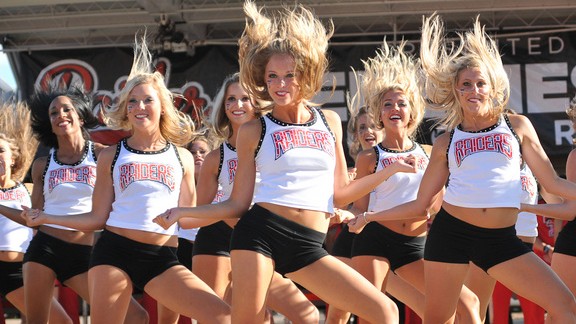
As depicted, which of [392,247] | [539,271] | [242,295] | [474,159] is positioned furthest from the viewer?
[392,247]

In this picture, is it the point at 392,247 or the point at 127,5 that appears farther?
the point at 127,5

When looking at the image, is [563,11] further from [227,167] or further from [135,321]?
[135,321]

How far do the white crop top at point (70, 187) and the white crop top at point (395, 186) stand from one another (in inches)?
75.1

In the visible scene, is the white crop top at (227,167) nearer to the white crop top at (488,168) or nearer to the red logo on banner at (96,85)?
the white crop top at (488,168)

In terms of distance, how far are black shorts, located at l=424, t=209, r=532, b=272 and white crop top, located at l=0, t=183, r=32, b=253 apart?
3431mm

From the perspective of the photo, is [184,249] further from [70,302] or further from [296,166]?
[296,166]

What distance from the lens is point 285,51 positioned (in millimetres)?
4699

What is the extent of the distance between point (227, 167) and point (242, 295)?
197cm

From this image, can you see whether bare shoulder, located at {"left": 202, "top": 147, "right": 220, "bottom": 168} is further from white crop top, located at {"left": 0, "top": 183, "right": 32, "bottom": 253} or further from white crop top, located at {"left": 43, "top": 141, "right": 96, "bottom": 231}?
white crop top, located at {"left": 0, "top": 183, "right": 32, "bottom": 253}

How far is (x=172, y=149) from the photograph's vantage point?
5523mm

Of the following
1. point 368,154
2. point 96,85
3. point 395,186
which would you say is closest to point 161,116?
point 368,154

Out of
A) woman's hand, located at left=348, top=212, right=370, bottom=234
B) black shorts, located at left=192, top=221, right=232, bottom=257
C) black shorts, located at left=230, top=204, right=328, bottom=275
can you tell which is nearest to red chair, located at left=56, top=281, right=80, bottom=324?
black shorts, located at left=192, top=221, right=232, bottom=257

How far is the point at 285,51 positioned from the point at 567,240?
2.58m

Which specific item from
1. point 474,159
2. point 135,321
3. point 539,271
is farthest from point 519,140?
point 135,321
